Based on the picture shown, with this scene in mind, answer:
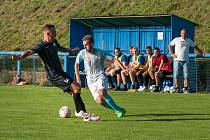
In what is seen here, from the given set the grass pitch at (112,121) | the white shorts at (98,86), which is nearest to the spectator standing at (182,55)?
the grass pitch at (112,121)

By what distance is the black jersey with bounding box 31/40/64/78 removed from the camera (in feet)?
42.7

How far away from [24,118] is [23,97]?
5.85 meters

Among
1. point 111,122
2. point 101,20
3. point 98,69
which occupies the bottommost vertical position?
point 111,122

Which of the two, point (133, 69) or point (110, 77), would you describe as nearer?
point (133, 69)

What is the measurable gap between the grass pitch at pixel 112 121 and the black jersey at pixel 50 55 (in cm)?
93

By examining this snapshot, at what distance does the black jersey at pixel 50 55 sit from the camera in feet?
42.7

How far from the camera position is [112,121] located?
12.4 metres

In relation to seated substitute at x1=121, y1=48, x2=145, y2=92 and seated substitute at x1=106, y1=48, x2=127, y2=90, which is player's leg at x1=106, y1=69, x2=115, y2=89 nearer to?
seated substitute at x1=106, y1=48, x2=127, y2=90

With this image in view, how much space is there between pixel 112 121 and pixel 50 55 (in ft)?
6.32

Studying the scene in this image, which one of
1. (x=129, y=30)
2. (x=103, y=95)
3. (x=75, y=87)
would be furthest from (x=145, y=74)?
(x=75, y=87)

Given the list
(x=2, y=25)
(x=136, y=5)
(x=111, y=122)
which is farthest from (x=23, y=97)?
(x=2, y=25)

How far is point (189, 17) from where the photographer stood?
33.2m

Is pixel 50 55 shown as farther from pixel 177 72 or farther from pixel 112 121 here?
pixel 177 72

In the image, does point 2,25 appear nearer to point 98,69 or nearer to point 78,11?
point 78,11
